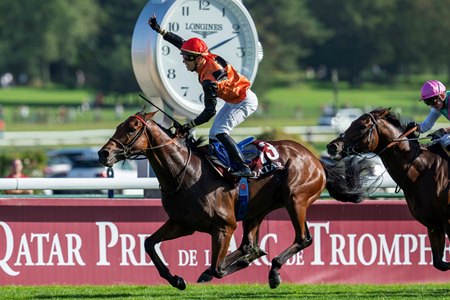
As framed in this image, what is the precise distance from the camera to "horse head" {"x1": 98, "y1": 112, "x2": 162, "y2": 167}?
367 inches

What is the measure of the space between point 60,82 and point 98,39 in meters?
8.58

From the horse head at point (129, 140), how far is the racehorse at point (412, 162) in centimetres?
170

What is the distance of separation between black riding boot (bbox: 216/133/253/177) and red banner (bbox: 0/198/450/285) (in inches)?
70.9

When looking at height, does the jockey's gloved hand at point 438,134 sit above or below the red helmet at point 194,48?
below

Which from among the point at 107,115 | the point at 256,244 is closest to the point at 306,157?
the point at 256,244

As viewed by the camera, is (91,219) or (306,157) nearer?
(306,157)

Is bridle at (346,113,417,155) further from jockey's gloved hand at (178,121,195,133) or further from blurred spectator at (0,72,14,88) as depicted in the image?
blurred spectator at (0,72,14,88)

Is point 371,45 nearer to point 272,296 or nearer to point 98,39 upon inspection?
point 98,39

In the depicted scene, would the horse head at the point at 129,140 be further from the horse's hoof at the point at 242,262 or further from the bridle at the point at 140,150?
the horse's hoof at the point at 242,262

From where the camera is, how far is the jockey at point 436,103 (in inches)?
406

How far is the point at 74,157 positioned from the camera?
31.2 metres

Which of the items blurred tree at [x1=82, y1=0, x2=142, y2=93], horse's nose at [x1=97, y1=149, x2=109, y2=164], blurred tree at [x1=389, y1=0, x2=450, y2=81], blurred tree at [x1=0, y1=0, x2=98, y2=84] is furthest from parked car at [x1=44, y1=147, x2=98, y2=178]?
Answer: blurred tree at [x1=389, y1=0, x2=450, y2=81]

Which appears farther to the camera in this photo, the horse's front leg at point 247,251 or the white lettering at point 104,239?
the white lettering at point 104,239

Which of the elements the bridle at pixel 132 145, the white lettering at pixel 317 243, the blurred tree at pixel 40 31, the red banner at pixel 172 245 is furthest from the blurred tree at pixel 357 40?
the bridle at pixel 132 145
